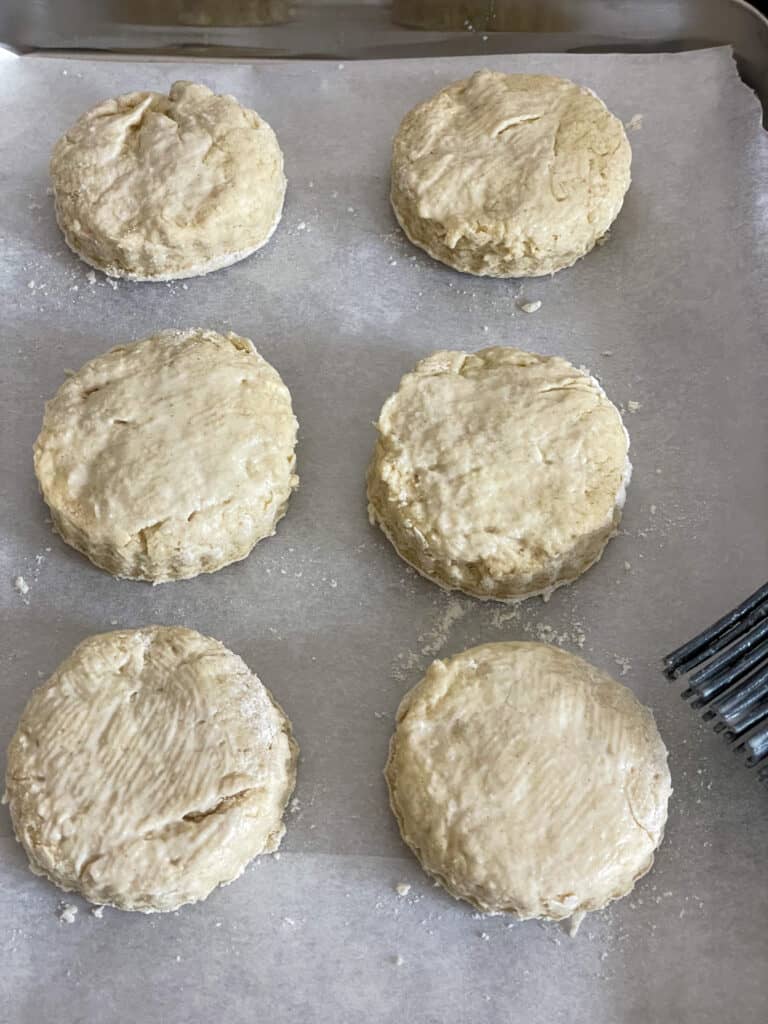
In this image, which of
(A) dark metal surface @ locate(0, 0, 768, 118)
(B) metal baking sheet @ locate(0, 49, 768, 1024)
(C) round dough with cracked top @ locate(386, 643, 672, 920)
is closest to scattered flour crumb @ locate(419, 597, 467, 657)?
(B) metal baking sheet @ locate(0, 49, 768, 1024)

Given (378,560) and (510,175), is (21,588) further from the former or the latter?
(510,175)

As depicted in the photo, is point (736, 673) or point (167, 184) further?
point (167, 184)

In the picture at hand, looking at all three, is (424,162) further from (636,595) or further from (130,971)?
(130,971)

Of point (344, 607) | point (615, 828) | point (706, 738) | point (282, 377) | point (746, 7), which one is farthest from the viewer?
point (746, 7)

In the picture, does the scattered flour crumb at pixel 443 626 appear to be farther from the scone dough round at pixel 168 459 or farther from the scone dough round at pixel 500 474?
the scone dough round at pixel 168 459

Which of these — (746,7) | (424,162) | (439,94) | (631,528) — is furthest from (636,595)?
(746,7)

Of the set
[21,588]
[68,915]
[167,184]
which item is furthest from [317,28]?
[68,915]

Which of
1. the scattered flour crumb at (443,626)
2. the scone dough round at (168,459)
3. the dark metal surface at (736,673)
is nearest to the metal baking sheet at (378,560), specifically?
the scattered flour crumb at (443,626)
